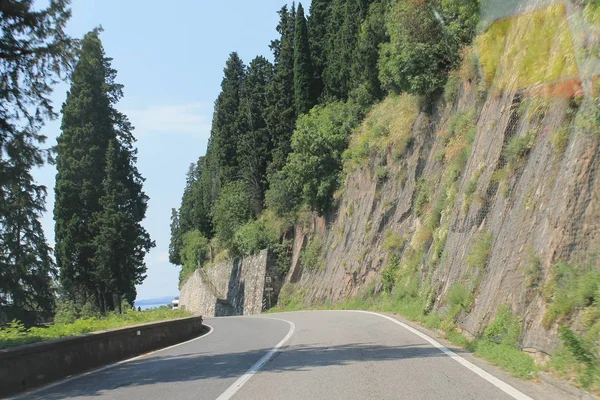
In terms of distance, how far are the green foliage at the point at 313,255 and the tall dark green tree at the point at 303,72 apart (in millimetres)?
12388

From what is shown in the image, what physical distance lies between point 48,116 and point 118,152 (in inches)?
1037

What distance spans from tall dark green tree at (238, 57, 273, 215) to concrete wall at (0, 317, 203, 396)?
44218 mm

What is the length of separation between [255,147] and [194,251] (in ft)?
73.5

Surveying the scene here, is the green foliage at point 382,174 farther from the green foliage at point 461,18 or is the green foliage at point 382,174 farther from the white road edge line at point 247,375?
the white road edge line at point 247,375

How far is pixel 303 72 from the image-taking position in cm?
5506

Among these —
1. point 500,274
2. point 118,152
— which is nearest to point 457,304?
point 500,274

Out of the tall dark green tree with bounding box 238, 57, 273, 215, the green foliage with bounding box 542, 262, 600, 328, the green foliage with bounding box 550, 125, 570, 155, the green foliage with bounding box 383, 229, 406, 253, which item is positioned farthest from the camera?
the tall dark green tree with bounding box 238, 57, 273, 215

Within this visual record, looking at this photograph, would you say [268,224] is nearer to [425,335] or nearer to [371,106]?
[371,106]

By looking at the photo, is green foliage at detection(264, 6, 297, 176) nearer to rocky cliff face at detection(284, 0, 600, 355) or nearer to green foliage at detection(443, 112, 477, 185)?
rocky cliff face at detection(284, 0, 600, 355)

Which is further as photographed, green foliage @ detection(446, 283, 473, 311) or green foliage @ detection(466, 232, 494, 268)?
green foliage @ detection(466, 232, 494, 268)

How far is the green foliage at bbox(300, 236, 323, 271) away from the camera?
4822cm

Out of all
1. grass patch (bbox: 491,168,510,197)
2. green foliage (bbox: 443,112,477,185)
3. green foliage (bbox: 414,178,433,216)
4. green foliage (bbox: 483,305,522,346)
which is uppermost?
green foliage (bbox: 443,112,477,185)

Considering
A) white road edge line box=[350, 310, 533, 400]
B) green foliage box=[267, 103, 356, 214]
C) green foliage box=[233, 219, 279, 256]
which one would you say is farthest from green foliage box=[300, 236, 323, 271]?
white road edge line box=[350, 310, 533, 400]

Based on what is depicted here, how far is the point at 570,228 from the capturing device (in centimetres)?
1047
